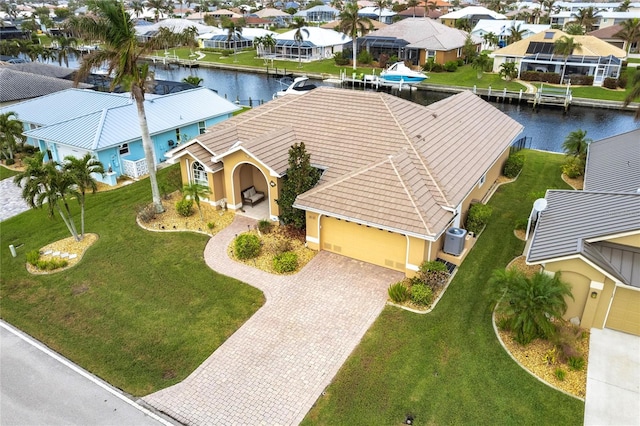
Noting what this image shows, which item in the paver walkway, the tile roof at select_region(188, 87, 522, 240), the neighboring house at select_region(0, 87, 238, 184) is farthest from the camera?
the neighboring house at select_region(0, 87, 238, 184)

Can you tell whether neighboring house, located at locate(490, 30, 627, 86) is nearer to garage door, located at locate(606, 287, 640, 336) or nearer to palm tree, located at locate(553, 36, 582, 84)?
palm tree, located at locate(553, 36, 582, 84)

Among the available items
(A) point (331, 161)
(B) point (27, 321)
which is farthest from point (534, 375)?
(B) point (27, 321)

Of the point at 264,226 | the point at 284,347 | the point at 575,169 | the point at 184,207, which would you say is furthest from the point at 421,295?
the point at 575,169

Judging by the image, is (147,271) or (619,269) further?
(147,271)

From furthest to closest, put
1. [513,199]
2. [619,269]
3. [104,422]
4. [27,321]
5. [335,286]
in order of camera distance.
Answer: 1. [513,199]
2. [335,286]
3. [27,321]
4. [619,269]
5. [104,422]

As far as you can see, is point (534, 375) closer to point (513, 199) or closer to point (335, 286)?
point (335, 286)

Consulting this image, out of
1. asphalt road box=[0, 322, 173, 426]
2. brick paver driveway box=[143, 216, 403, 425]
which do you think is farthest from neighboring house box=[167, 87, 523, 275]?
asphalt road box=[0, 322, 173, 426]
